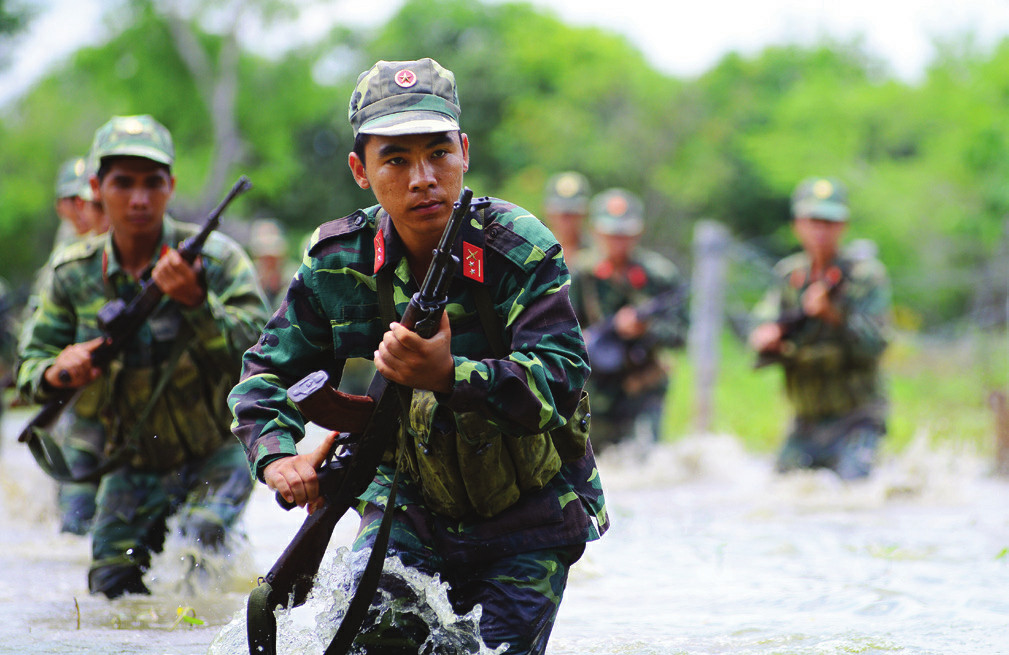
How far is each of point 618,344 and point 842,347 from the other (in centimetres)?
176

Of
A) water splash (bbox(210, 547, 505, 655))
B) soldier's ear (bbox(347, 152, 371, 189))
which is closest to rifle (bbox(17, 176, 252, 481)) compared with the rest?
soldier's ear (bbox(347, 152, 371, 189))

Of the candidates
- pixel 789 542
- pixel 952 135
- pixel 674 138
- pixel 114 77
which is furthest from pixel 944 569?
pixel 114 77

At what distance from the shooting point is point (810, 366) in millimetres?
8828

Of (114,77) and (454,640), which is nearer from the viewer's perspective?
(454,640)

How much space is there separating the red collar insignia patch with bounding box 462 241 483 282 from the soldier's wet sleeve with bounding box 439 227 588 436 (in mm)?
100

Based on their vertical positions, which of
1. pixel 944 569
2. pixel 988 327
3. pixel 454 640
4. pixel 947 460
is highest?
pixel 988 327

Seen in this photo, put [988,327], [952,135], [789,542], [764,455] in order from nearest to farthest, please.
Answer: [789,542], [764,455], [988,327], [952,135]

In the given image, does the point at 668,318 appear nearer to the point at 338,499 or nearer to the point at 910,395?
the point at 910,395

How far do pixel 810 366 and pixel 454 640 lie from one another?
19.7 feet

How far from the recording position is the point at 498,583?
3.33 meters

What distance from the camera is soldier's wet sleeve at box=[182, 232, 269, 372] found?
16.5 feet

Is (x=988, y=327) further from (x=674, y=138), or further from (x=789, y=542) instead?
(x=674, y=138)

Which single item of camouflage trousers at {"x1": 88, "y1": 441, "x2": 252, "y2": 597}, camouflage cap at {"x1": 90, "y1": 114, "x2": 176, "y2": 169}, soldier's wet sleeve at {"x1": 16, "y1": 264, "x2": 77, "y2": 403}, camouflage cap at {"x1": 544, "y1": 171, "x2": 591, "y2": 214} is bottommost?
camouflage trousers at {"x1": 88, "y1": 441, "x2": 252, "y2": 597}

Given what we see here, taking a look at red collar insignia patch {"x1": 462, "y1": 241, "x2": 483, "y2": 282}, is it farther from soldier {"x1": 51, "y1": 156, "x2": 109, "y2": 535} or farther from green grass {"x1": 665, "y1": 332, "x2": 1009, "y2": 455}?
green grass {"x1": 665, "y1": 332, "x2": 1009, "y2": 455}
